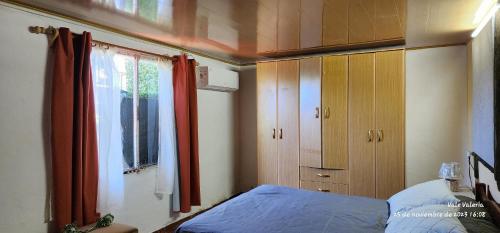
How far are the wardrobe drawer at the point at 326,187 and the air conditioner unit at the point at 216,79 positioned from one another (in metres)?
1.67

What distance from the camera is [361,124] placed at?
146 inches

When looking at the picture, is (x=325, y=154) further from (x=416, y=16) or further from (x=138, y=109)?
(x=138, y=109)

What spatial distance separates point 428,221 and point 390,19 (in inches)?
68.1

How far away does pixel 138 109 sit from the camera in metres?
3.31

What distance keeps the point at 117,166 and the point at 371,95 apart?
2.84 meters

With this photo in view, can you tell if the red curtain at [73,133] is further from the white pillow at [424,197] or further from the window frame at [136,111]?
the white pillow at [424,197]

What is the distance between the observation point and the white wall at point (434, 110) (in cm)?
356

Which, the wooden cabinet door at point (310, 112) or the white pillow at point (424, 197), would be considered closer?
the white pillow at point (424, 197)

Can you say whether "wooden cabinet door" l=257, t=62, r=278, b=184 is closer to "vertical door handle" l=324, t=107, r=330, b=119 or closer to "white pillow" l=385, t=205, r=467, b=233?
"vertical door handle" l=324, t=107, r=330, b=119

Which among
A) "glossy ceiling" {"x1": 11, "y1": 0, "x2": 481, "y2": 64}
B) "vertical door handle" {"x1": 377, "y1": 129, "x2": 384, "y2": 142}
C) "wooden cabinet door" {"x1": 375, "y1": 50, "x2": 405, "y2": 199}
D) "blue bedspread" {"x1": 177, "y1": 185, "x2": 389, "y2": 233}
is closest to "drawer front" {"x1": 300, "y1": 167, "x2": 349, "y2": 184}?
"wooden cabinet door" {"x1": 375, "y1": 50, "x2": 405, "y2": 199}

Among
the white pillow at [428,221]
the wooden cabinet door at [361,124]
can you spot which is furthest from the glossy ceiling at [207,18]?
the white pillow at [428,221]

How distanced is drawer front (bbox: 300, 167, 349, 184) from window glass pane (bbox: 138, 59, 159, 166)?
1.86 metres

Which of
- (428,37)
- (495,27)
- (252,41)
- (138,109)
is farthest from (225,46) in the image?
(495,27)

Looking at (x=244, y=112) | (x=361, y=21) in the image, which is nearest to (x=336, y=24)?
(x=361, y=21)
